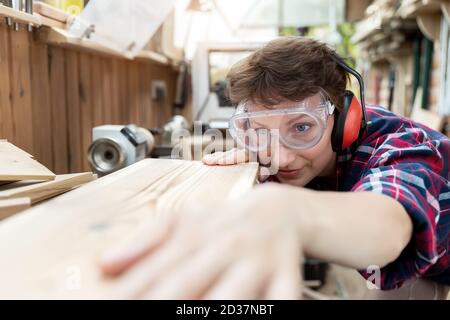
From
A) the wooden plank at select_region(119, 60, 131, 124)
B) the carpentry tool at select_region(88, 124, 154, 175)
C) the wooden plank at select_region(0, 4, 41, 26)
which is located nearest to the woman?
the carpentry tool at select_region(88, 124, 154, 175)

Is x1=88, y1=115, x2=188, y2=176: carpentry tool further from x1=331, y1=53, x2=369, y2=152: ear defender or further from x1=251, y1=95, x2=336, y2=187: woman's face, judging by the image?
x1=331, y1=53, x2=369, y2=152: ear defender

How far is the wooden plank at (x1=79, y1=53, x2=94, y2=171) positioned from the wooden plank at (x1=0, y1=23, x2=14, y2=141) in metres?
0.70

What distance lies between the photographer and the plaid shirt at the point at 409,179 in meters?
0.91

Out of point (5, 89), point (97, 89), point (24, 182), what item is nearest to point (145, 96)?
point (97, 89)

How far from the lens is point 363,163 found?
1463mm

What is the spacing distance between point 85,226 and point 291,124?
0.94m

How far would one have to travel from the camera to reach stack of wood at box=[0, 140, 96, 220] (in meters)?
0.92

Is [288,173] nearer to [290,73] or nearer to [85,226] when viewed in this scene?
[290,73]

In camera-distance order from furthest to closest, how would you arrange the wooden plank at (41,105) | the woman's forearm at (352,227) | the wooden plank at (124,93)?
the wooden plank at (124,93) → the wooden plank at (41,105) → the woman's forearm at (352,227)

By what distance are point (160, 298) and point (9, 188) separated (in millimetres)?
712

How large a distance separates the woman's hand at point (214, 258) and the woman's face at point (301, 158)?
97 centimetres

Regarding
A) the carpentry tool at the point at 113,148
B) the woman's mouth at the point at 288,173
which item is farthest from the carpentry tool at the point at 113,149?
the woman's mouth at the point at 288,173

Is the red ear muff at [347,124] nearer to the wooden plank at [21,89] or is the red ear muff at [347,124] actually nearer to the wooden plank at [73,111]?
the wooden plank at [21,89]
